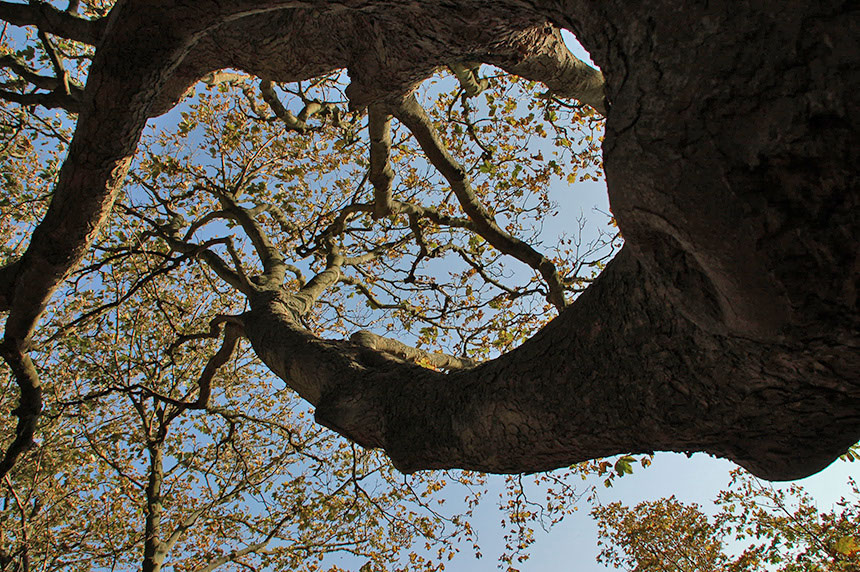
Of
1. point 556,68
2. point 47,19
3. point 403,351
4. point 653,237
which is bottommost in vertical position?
point 653,237

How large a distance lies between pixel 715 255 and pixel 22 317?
5.37 metres

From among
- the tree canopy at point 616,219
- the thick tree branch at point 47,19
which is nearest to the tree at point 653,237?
the tree canopy at point 616,219

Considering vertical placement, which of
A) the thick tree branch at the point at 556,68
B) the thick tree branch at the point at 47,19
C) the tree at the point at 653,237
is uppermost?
the thick tree branch at the point at 47,19

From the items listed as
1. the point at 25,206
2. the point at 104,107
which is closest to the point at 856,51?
the point at 104,107

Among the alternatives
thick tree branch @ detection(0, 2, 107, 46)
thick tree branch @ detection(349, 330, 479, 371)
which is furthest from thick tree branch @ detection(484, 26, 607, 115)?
thick tree branch @ detection(0, 2, 107, 46)

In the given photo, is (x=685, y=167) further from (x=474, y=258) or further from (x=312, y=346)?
(x=474, y=258)

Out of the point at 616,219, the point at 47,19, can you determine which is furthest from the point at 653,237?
the point at 47,19

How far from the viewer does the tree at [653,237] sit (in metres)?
1.06

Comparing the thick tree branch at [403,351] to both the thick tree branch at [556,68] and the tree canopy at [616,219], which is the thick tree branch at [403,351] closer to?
the tree canopy at [616,219]

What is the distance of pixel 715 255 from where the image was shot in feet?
3.93

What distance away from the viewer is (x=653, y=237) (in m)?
1.38

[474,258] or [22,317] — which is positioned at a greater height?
[474,258]

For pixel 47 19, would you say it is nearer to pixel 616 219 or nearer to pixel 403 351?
pixel 403 351

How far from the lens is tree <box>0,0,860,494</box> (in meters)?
1.06
